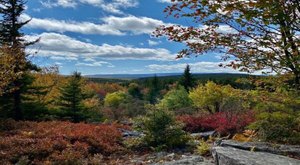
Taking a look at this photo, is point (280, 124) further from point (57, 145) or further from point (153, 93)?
point (153, 93)

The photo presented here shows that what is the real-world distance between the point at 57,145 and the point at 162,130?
3.29m

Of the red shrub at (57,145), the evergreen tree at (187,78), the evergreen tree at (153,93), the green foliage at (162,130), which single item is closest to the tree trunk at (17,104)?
the red shrub at (57,145)

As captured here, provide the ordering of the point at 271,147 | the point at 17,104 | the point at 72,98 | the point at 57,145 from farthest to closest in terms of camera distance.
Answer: the point at 72,98 < the point at 17,104 < the point at 57,145 < the point at 271,147

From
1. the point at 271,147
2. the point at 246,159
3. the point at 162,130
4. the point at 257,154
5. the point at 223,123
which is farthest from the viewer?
the point at 223,123

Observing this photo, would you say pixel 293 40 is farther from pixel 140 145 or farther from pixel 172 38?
pixel 140 145

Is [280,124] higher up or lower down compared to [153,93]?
higher up

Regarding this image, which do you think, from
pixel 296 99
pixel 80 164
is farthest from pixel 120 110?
pixel 296 99

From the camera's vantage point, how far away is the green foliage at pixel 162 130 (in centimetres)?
1093

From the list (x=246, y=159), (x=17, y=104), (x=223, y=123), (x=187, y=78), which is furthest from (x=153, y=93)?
(x=246, y=159)

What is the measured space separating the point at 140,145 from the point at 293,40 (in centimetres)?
703

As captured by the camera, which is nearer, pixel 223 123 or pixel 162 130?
pixel 162 130

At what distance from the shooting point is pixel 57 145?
10.1 m

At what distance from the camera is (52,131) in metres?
12.5

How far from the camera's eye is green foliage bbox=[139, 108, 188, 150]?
1093 centimetres
